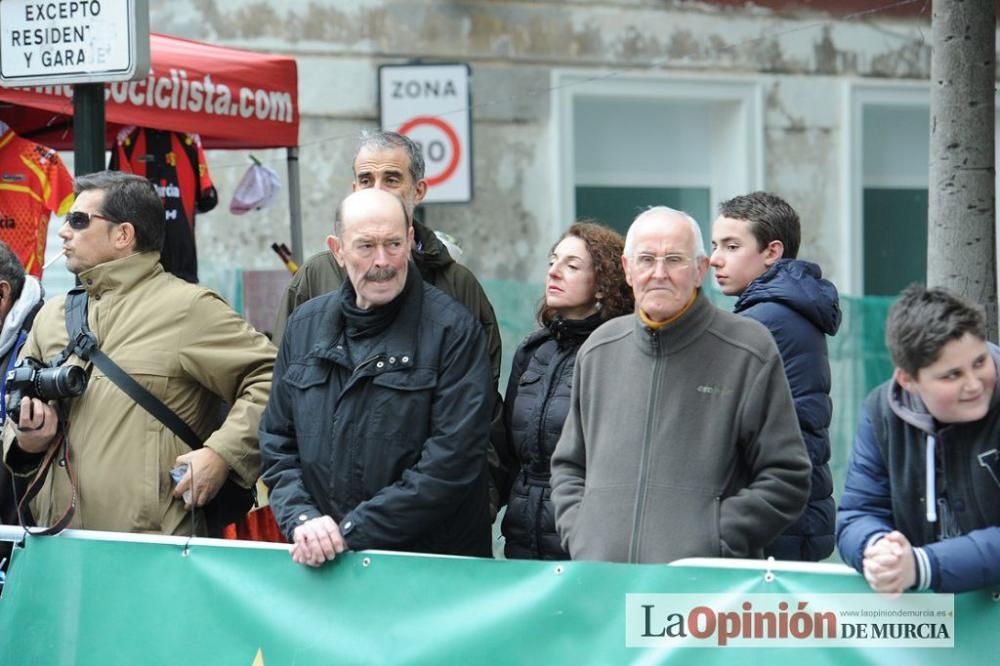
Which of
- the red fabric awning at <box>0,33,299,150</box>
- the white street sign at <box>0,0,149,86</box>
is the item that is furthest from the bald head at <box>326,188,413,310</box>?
the red fabric awning at <box>0,33,299,150</box>

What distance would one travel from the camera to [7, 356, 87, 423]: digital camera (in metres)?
4.55

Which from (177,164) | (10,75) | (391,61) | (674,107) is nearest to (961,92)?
(10,75)

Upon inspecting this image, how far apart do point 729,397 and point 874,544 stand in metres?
0.53

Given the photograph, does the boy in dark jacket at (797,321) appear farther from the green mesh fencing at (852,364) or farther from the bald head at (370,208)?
the green mesh fencing at (852,364)

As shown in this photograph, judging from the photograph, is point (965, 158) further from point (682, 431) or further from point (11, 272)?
point (11, 272)

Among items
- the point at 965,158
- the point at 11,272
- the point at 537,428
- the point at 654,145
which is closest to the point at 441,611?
the point at 537,428

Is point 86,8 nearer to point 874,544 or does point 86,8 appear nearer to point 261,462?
point 261,462

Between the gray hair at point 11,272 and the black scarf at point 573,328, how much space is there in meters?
1.95

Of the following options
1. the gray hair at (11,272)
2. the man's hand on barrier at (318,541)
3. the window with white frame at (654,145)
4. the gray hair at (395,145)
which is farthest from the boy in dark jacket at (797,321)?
the window with white frame at (654,145)

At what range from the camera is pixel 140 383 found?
185 inches

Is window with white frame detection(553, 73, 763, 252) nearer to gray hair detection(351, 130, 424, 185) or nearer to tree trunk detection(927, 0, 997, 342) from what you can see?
tree trunk detection(927, 0, 997, 342)

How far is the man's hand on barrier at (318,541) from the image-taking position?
4094 mm

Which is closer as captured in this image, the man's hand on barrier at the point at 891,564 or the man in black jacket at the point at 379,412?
the man's hand on barrier at the point at 891,564

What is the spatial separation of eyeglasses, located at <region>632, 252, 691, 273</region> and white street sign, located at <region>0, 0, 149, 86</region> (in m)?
2.27
